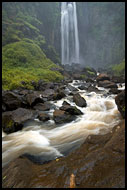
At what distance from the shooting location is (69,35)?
48562 millimetres

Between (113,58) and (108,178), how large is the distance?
51.0 m

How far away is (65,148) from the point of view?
4.08 meters

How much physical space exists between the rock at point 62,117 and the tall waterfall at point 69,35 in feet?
134

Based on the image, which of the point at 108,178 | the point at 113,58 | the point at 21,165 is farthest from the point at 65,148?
the point at 113,58

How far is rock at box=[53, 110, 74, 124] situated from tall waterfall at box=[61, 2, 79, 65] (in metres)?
40.7

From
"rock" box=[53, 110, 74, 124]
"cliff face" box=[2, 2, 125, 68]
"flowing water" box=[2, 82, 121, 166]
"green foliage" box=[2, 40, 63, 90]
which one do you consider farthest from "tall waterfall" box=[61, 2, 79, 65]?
"flowing water" box=[2, 82, 121, 166]

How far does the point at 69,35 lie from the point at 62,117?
157 ft

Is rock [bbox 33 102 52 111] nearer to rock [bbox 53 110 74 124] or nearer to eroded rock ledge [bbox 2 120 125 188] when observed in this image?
rock [bbox 53 110 74 124]

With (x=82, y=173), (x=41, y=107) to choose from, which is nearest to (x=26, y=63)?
(x=41, y=107)

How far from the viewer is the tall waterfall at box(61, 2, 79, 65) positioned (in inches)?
1844

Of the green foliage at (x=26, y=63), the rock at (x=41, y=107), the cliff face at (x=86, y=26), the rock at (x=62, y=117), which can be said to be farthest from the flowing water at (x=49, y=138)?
the cliff face at (x=86, y=26)

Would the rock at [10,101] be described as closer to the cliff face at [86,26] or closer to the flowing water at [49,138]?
the flowing water at [49,138]

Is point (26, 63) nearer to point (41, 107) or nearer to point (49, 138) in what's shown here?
point (41, 107)

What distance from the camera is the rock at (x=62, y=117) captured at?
6309mm
